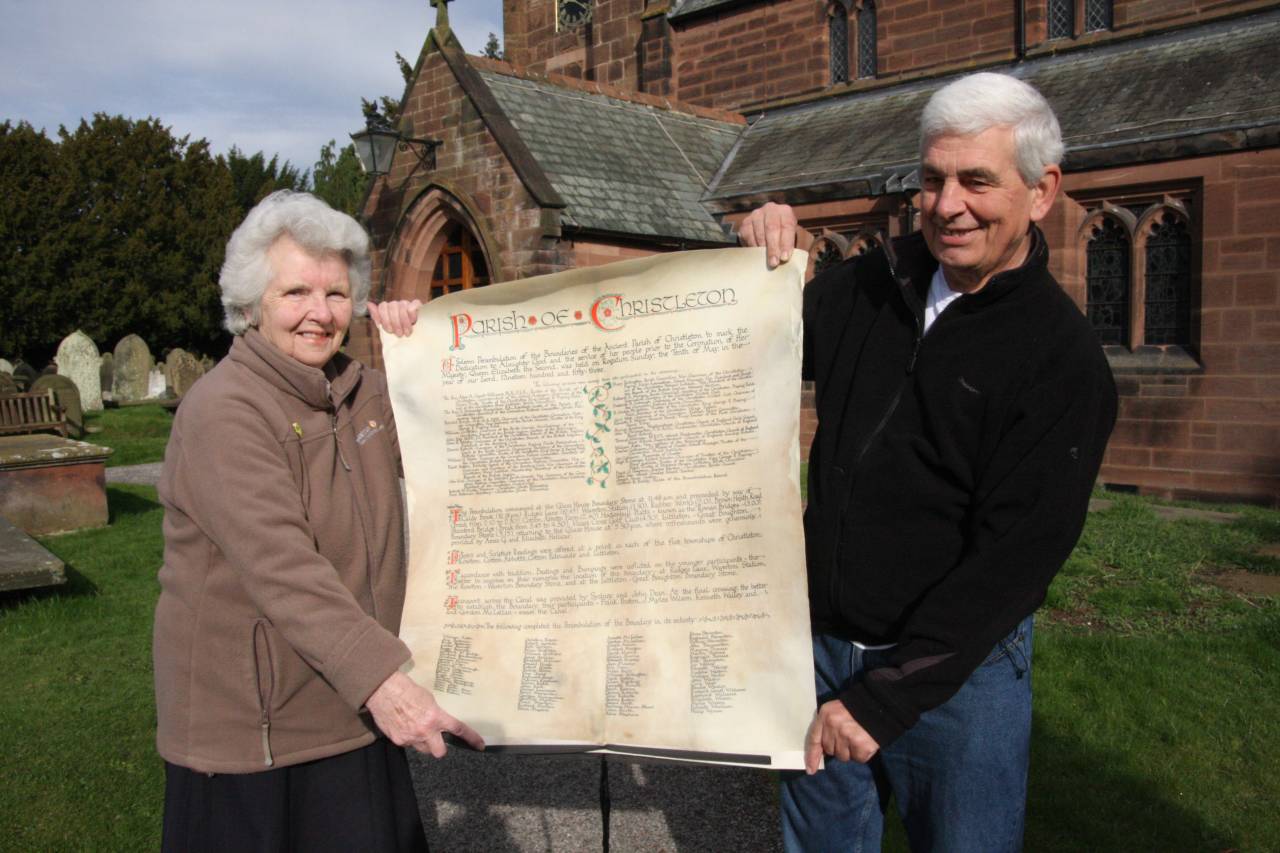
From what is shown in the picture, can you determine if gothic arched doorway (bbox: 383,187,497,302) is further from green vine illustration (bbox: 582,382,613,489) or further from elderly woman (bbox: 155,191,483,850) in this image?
green vine illustration (bbox: 582,382,613,489)

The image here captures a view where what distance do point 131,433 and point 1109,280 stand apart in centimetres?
1680

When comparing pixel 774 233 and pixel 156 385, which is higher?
pixel 774 233

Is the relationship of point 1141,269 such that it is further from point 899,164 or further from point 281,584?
point 281,584

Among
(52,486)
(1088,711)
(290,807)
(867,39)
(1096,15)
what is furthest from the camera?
(867,39)

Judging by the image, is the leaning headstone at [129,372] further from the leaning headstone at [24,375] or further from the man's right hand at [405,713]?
the man's right hand at [405,713]

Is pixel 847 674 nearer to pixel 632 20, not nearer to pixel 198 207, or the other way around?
pixel 632 20

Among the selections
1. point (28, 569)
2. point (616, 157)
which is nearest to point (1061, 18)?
point (616, 157)

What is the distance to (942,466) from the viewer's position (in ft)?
6.52

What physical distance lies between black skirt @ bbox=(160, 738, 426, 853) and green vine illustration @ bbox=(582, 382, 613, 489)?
33.7 inches

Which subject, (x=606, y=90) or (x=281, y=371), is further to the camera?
(x=606, y=90)

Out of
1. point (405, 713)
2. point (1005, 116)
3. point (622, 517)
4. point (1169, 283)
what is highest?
point (1169, 283)

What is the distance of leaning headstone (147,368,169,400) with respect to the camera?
27750 mm

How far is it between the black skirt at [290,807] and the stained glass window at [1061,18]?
14835 millimetres

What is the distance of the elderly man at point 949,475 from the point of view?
1.87 m
